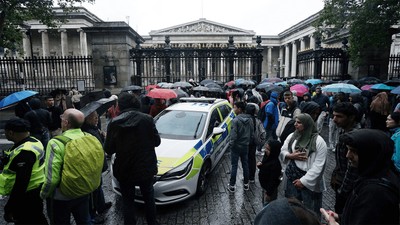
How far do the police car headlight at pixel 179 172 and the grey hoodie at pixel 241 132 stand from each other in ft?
3.53

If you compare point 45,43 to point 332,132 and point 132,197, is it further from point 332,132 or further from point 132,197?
point 132,197

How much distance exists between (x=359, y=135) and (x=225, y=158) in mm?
5916

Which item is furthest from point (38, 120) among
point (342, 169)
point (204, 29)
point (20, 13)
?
point (204, 29)

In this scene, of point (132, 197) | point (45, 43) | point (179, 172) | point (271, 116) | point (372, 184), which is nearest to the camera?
point (372, 184)

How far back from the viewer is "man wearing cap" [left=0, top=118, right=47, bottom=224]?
2961 mm

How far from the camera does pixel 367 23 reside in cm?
A: 1302

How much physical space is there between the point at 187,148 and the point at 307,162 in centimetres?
228

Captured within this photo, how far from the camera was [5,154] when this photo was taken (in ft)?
10.3

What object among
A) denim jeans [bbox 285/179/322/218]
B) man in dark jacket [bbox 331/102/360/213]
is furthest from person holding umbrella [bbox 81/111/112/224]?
man in dark jacket [bbox 331/102/360/213]

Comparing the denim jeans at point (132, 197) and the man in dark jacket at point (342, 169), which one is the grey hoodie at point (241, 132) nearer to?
the man in dark jacket at point (342, 169)

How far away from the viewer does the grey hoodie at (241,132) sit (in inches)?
211

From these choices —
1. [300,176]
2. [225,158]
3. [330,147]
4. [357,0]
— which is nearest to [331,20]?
[357,0]

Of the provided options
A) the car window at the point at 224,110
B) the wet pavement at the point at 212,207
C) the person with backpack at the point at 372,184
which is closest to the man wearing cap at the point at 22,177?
the wet pavement at the point at 212,207

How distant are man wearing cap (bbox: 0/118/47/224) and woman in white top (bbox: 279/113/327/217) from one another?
309cm
